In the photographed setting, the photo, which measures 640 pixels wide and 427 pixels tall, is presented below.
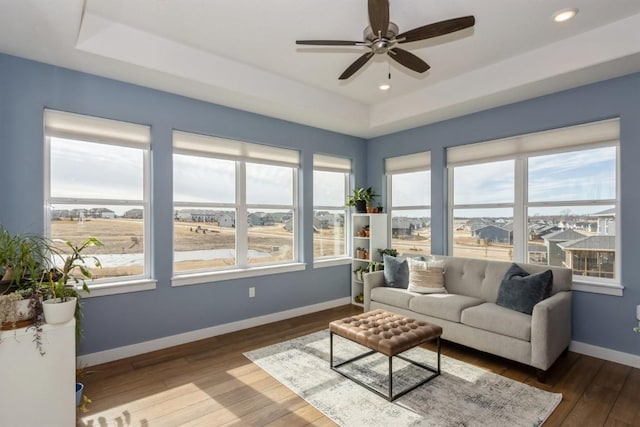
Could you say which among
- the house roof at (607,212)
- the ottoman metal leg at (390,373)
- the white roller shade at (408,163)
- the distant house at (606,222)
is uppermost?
the white roller shade at (408,163)

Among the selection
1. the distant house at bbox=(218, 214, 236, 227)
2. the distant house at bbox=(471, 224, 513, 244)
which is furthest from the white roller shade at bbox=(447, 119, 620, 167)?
the distant house at bbox=(218, 214, 236, 227)

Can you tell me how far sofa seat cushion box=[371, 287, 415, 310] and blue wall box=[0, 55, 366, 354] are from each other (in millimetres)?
1086

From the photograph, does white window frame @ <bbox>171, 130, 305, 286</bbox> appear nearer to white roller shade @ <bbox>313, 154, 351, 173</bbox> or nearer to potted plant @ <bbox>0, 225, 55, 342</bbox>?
white roller shade @ <bbox>313, 154, 351, 173</bbox>

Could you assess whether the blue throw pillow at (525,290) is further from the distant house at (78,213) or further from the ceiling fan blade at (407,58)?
the distant house at (78,213)

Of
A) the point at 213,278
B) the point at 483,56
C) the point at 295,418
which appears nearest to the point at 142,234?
the point at 213,278

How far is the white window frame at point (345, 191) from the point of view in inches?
196

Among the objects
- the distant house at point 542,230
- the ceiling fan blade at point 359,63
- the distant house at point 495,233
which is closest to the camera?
the ceiling fan blade at point 359,63

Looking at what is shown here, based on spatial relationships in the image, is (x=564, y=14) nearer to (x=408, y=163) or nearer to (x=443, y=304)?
(x=408, y=163)

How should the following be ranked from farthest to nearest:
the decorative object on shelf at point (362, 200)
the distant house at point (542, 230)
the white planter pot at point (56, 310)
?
the decorative object on shelf at point (362, 200) → the distant house at point (542, 230) → the white planter pot at point (56, 310)

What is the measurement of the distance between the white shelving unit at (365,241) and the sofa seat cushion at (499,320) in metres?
1.92

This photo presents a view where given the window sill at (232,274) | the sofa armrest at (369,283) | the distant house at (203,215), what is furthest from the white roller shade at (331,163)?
the sofa armrest at (369,283)

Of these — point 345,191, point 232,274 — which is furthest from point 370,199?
point 232,274

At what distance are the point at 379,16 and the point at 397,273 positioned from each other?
293cm

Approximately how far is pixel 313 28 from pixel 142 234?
2.68 meters
